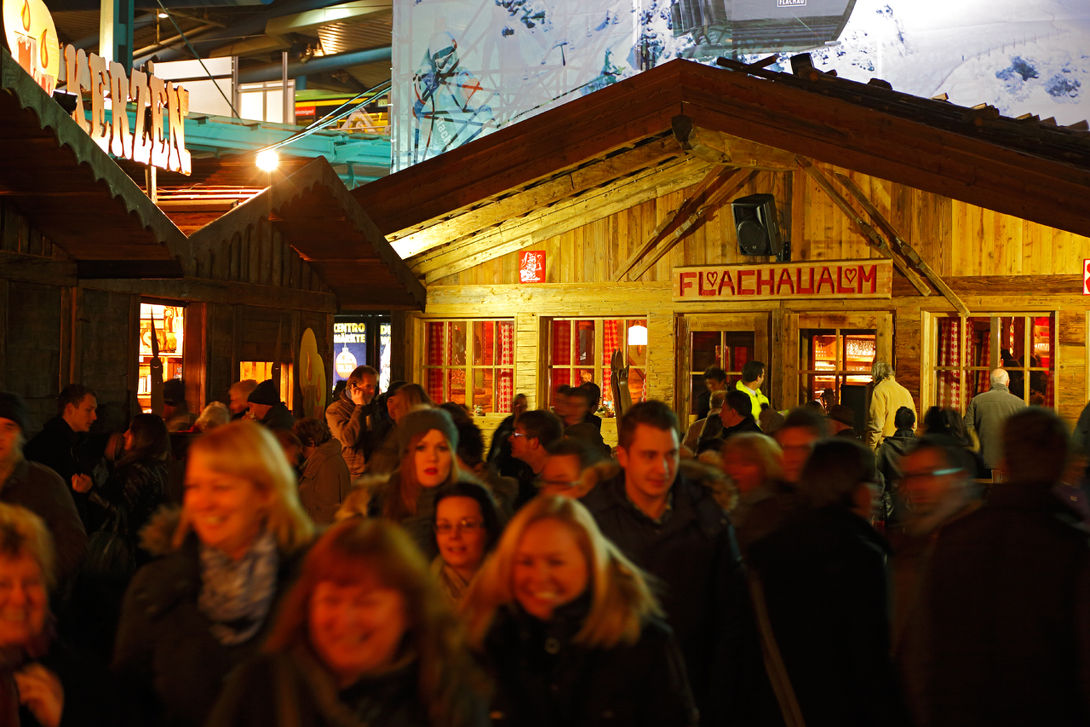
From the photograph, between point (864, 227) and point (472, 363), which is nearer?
point (864, 227)

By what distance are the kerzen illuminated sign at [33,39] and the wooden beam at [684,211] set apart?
7.47 metres

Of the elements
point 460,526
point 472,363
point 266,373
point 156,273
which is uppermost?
point 156,273

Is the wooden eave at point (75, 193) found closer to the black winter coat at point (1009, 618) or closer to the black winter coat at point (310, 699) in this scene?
the black winter coat at point (310, 699)

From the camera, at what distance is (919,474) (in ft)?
13.6

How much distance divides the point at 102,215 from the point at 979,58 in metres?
16.8

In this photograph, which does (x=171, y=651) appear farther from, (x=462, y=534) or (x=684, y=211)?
Result: (x=684, y=211)

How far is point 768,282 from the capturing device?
14234mm

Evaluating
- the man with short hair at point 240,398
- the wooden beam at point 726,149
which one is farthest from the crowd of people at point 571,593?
the wooden beam at point 726,149

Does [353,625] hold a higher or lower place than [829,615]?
higher

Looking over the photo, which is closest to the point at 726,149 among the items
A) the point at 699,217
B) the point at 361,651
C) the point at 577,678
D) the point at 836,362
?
the point at 699,217

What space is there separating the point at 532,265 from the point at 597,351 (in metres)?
1.53

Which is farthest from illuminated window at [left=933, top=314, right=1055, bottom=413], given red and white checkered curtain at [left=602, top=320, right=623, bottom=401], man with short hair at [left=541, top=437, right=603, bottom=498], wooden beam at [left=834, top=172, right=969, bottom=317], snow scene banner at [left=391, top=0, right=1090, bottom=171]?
man with short hair at [left=541, top=437, right=603, bottom=498]

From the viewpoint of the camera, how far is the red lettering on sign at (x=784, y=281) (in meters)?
14.1

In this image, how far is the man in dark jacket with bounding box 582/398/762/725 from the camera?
11.8ft
